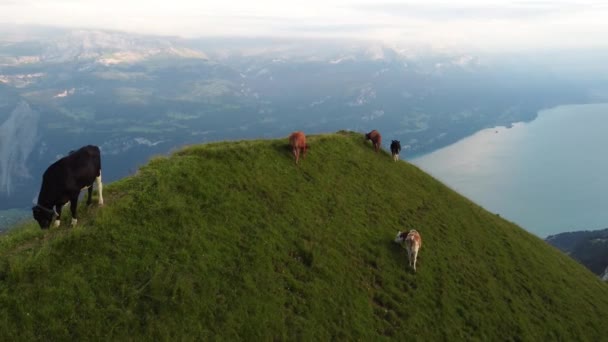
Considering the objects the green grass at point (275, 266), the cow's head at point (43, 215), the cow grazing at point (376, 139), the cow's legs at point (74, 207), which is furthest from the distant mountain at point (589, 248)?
the cow's head at point (43, 215)

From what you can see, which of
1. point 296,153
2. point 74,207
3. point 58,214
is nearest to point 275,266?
point 74,207

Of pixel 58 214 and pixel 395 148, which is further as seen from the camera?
pixel 395 148

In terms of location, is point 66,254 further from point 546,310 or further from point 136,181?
point 546,310

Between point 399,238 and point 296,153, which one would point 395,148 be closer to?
point 296,153

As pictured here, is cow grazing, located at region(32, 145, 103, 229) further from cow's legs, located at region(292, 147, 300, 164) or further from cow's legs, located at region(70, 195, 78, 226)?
cow's legs, located at region(292, 147, 300, 164)

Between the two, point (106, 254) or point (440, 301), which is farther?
point (440, 301)

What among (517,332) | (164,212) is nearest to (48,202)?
(164,212)

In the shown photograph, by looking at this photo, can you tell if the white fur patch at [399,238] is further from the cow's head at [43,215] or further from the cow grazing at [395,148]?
the cow's head at [43,215]
